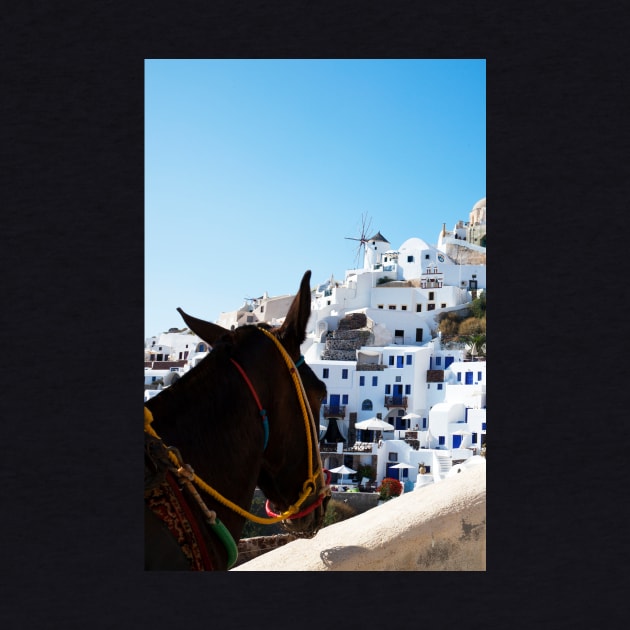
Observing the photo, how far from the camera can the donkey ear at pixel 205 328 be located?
1907mm

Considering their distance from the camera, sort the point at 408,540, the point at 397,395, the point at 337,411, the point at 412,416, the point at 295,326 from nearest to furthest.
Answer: the point at 295,326 → the point at 408,540 → the point at 412,416 → the point at 337,411 → the point at 397,395

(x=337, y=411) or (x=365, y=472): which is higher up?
(x=337, y=411)

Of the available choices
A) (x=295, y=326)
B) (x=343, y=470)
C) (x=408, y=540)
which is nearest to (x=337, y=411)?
(x=343, y=470)

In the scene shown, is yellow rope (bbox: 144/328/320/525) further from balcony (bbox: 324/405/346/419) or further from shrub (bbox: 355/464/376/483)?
balcony (bbox: 324/405/346/419)

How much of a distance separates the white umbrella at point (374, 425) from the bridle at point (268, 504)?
1179 inches

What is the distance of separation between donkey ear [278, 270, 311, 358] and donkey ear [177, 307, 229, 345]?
0.16 meters

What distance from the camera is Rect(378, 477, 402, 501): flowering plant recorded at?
2530 cm

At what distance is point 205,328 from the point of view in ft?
6.31

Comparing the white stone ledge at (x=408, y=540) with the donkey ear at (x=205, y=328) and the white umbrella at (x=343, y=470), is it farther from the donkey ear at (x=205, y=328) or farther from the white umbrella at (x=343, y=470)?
the white umbrella at (x=343, y=470)

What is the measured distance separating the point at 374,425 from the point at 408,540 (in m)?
29.1

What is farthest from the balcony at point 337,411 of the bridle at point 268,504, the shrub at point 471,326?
the bridle at point 268,504

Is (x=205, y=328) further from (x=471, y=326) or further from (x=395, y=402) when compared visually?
(x=471, y=326)

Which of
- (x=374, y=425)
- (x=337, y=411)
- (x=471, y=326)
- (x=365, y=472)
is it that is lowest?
(x=365, y=472)
